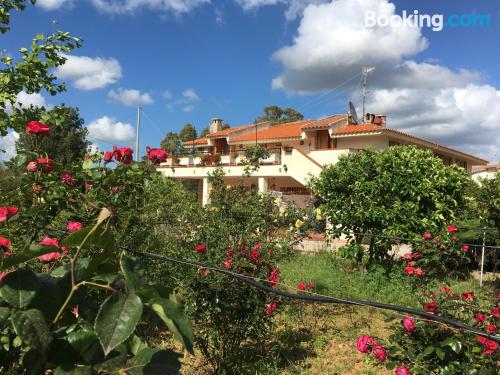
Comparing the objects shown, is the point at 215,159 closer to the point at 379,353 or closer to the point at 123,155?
the point at 379,353

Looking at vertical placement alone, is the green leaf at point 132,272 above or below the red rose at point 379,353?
above

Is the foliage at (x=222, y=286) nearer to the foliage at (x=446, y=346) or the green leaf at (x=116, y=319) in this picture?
the foliage at (x=446, y=346)

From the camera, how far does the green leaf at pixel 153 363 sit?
75 cm

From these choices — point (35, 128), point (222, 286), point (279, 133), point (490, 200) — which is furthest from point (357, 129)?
point (35, 128)

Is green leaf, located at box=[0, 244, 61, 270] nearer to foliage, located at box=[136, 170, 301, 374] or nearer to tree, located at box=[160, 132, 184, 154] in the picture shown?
foliage, located at box=[136, 170, 301, 374]

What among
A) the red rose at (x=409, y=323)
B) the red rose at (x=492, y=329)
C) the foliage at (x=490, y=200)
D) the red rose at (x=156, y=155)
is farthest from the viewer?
the foliage at (x=490, y=200)

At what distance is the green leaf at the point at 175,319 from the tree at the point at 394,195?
28.1 feet

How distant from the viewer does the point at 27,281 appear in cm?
80

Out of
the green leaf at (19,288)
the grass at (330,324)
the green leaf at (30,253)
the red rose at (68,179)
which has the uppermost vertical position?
the red rose at (68,179)

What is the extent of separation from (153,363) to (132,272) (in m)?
0.17

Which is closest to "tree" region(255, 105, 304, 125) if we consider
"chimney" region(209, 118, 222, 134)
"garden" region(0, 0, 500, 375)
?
"chimney" region(209, 118, 222, 134)

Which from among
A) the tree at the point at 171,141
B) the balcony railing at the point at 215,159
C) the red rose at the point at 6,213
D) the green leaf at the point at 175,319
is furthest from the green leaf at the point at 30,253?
the tree at the point at 171,141

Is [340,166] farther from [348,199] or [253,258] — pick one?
[253,258]

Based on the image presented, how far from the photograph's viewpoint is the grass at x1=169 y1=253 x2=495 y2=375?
4.50 meters
